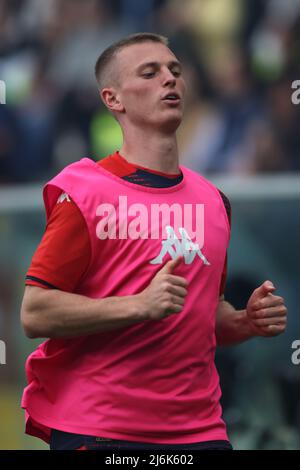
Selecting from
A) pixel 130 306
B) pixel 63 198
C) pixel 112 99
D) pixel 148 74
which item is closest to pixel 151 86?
pixel 148 74

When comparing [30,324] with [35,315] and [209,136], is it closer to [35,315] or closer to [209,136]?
[35,315]

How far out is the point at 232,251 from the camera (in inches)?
293

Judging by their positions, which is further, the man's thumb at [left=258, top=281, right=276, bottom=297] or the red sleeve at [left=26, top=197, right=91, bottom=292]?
the man's thumb at [left=258, top=281, right=276, bottom=297]

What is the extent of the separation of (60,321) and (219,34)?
174 inches

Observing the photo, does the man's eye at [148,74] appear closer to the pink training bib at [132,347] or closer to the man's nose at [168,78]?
the man's nose at [168,78]

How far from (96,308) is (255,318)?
2.52 ft

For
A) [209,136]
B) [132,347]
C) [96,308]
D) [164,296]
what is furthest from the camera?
[209,136]

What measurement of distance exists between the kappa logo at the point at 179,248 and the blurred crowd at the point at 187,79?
3477mm

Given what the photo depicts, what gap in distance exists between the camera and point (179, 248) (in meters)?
4.04

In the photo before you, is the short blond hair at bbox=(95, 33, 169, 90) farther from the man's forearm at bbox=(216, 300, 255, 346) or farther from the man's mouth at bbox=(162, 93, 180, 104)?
the man's forearm at bbox=(216, 300, 255, 346)

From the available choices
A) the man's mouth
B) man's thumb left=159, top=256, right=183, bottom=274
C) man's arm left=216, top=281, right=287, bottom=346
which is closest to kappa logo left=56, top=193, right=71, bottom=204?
man's thumb left=159, top=256, right=183, bottom=274

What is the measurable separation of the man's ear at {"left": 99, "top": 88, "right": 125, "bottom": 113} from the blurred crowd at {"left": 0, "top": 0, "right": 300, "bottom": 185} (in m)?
3.22

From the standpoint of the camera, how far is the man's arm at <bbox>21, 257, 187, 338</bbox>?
375cm

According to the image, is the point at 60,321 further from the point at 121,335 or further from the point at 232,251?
the point at 232,251
